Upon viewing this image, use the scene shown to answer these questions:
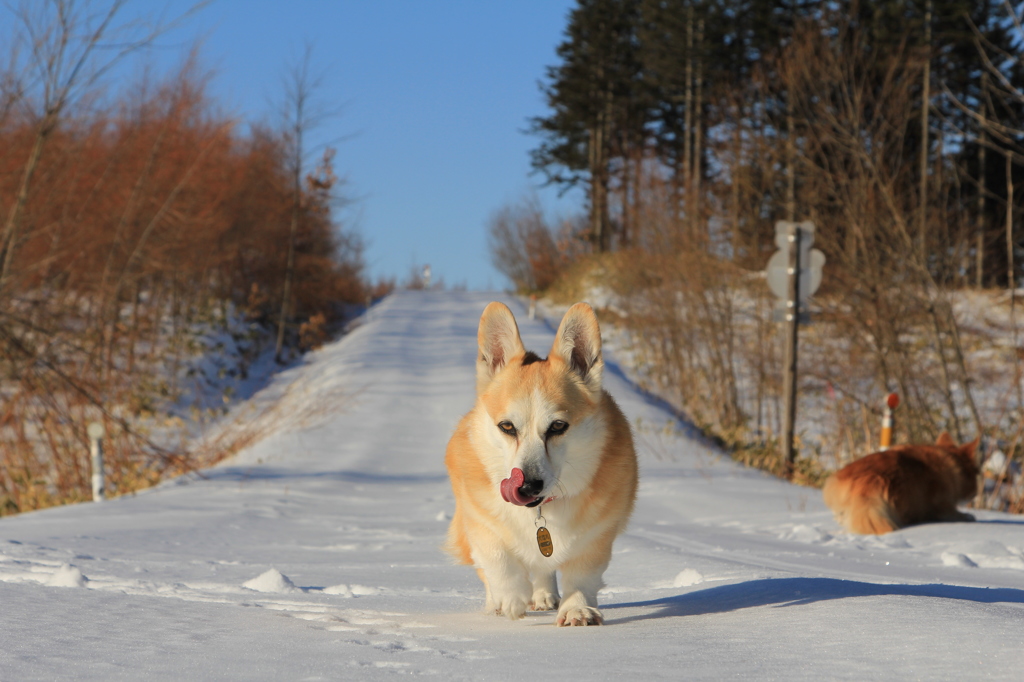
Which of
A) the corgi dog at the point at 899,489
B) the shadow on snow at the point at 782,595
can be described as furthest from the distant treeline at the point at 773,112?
the shadow on snow at the point at 782,595

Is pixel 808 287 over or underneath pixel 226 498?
over

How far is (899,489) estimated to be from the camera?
6.25 metres

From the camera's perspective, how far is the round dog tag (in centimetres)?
300

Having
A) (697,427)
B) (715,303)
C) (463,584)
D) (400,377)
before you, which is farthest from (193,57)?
(463,584)

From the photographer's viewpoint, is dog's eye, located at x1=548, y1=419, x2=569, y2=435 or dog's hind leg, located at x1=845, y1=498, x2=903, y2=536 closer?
dog's eye, located at x1=548, y1=419, x2=569, y2=435

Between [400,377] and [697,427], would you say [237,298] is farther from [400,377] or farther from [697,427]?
[697,427]

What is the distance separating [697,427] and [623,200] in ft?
17.0

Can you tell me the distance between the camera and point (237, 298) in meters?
25.8

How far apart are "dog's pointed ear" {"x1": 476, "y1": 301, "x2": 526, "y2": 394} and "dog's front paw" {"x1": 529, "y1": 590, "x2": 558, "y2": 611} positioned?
2.81 feet

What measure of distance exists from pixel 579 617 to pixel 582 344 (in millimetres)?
958

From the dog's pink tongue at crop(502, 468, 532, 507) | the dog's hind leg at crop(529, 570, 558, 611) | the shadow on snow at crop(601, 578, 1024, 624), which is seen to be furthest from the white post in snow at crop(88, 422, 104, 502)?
the dog's pink tongue at crop(502, 468, 532, 507)

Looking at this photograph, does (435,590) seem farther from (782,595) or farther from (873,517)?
(873,517)

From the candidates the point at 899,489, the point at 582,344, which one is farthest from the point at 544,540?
the point at 899,489

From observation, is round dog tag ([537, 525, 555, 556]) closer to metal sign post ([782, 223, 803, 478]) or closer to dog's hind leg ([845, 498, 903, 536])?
dog's hind leg ([845, 498, 903, 536])
